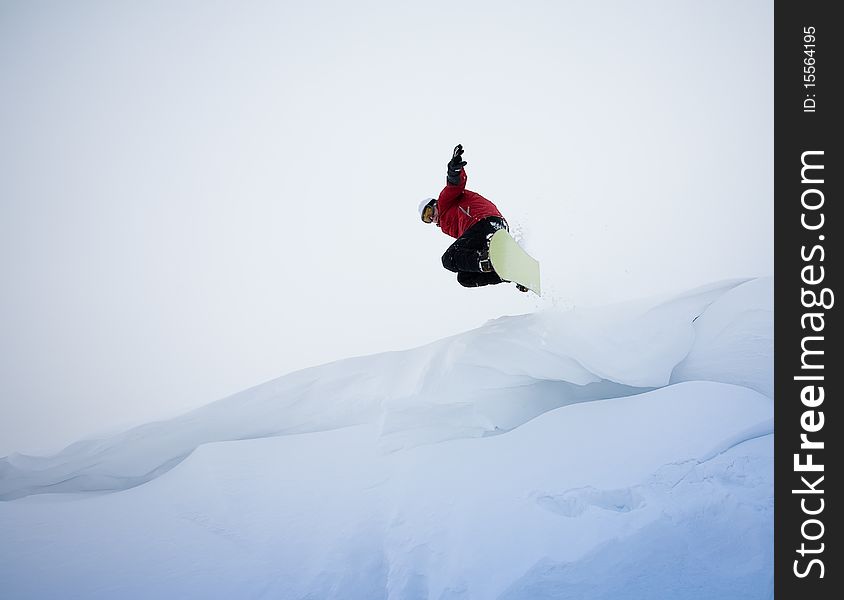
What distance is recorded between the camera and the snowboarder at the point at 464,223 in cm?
335

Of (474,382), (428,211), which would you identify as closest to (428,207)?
(428,211)

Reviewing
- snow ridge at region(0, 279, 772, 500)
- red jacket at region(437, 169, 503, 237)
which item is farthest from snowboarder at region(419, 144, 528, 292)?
snow ridge at region(0, 279, 772, 500)

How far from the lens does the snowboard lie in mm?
3244

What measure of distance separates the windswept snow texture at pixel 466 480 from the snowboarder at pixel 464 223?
0.48m

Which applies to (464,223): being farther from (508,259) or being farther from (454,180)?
(508,259)

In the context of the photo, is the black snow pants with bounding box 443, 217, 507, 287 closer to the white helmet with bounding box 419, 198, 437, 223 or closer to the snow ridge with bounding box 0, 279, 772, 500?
the white helmet with bounding box 419, 198, 437, 223

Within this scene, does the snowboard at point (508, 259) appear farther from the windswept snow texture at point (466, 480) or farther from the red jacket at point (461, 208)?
the windswept snow texture at point (466, 480)

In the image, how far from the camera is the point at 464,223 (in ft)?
11.6

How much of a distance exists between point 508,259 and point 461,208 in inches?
20.4

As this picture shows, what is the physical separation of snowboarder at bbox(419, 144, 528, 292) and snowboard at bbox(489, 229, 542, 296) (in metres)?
0.07

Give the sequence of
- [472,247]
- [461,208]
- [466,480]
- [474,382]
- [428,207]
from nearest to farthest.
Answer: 1. [466,480]
2. [474,382]
3. [472,247]
4. [461,208]
5. [428,207]

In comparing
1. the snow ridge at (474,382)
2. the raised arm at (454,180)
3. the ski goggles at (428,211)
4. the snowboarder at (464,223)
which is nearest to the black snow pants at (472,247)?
the snowboarder at (464,223)
